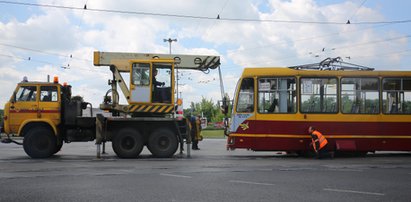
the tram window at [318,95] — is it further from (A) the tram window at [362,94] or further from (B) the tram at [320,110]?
(A) the tram window at [362,94]

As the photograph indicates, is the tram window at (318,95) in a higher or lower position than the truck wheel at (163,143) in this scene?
higher

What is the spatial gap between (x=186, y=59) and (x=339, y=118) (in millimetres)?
6163

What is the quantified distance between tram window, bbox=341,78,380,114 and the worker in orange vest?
1.73 meters

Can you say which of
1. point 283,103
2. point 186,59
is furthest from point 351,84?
point 186,59

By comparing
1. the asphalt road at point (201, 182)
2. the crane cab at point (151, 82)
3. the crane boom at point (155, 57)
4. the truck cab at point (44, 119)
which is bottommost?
the asphalt road at point (201, 182)

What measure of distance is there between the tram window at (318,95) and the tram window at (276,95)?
14.6 inches

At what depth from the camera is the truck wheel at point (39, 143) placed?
15766mm

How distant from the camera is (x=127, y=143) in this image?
16.2 metres

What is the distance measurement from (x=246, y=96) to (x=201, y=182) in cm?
749

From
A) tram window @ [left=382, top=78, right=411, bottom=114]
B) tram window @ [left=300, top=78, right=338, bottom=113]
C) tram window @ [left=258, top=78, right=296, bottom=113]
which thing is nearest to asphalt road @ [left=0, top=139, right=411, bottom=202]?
tram window @ [left=258, top=78, right=296, bottom=113]

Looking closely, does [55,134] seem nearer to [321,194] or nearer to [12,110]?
[12,110]

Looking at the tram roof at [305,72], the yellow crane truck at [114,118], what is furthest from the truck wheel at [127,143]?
the tram roof at [305,72]

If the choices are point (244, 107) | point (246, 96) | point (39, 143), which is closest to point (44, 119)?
point (39, 143)

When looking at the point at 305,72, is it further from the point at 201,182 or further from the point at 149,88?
the point at 201,182
